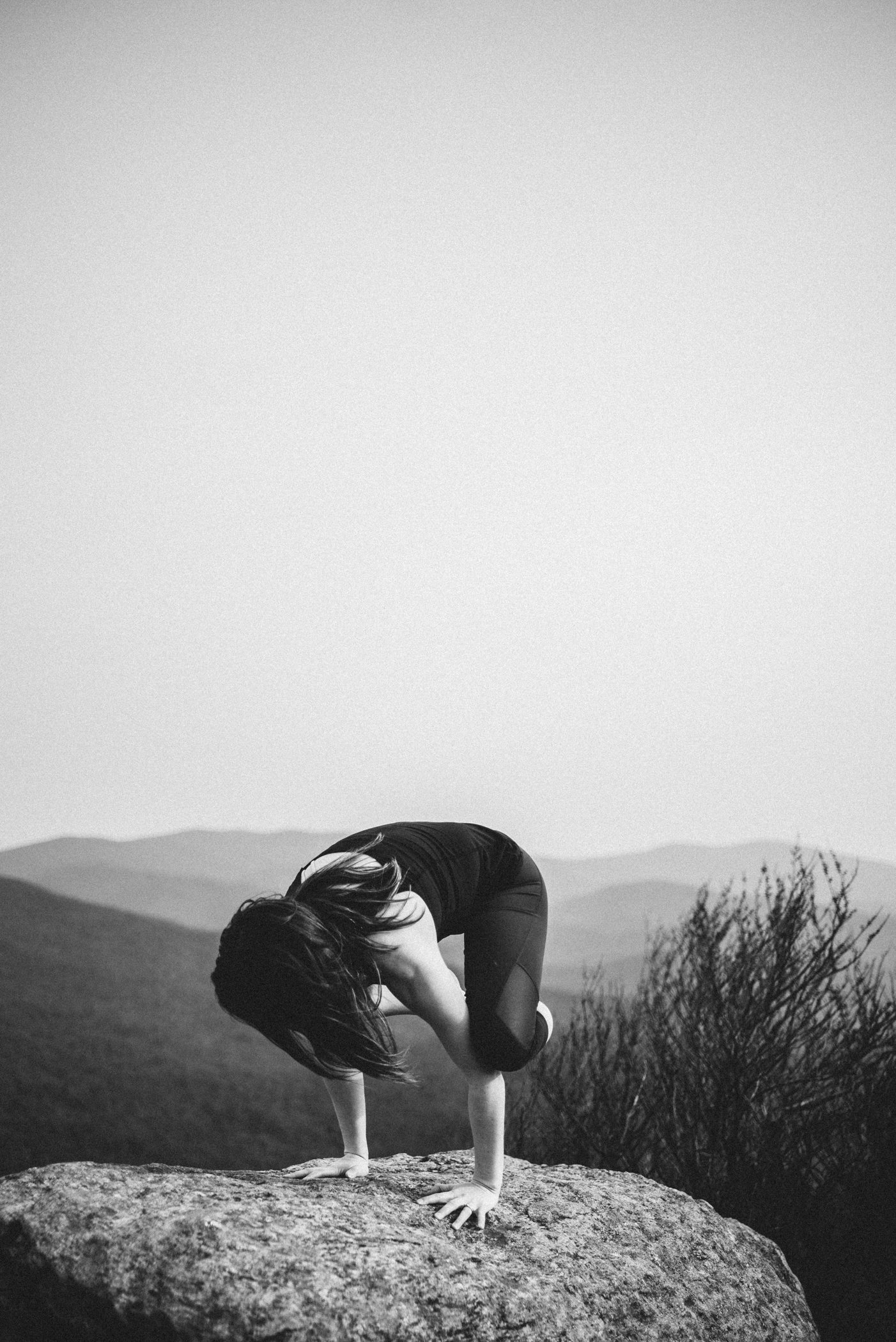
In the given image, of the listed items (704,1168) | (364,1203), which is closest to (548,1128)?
(704,1168)

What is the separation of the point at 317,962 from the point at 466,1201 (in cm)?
130

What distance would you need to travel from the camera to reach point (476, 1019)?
118 inches

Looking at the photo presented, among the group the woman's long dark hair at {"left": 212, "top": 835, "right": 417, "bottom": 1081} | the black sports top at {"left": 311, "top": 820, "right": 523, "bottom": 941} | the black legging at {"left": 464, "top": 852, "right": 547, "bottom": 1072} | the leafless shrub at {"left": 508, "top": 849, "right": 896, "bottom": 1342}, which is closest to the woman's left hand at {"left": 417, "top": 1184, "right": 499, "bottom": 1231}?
the black legging at {"left": 464, "top": 852, "right": 547, "bottom": 1072}

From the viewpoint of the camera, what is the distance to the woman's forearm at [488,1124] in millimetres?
3033

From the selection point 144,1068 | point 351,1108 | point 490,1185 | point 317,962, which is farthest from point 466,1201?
point 144,1068

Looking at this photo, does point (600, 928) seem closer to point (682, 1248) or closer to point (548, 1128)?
point (548, 1128)

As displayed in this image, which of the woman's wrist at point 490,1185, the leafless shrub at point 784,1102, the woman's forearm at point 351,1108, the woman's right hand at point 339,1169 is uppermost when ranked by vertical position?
the woman's forearm at point 351,1108

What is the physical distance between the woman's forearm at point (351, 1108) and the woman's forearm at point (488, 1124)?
1.74 ft

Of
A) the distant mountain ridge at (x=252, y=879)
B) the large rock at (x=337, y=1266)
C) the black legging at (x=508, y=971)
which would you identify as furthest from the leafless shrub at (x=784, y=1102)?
the distant mountain ridge at (x=252, y=879)

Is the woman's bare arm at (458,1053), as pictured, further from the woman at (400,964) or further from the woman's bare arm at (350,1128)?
the woman's bare arm at (350,1128)

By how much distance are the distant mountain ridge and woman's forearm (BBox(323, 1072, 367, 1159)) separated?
59422 millimetres

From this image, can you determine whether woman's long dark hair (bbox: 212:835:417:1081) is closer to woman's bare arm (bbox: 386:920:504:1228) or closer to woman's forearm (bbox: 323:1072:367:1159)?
woman's bare arm (bbox: 386:920:504:1228)

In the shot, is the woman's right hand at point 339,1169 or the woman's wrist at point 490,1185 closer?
the woman's wrist at point 490,1185

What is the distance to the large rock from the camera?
2484mm
